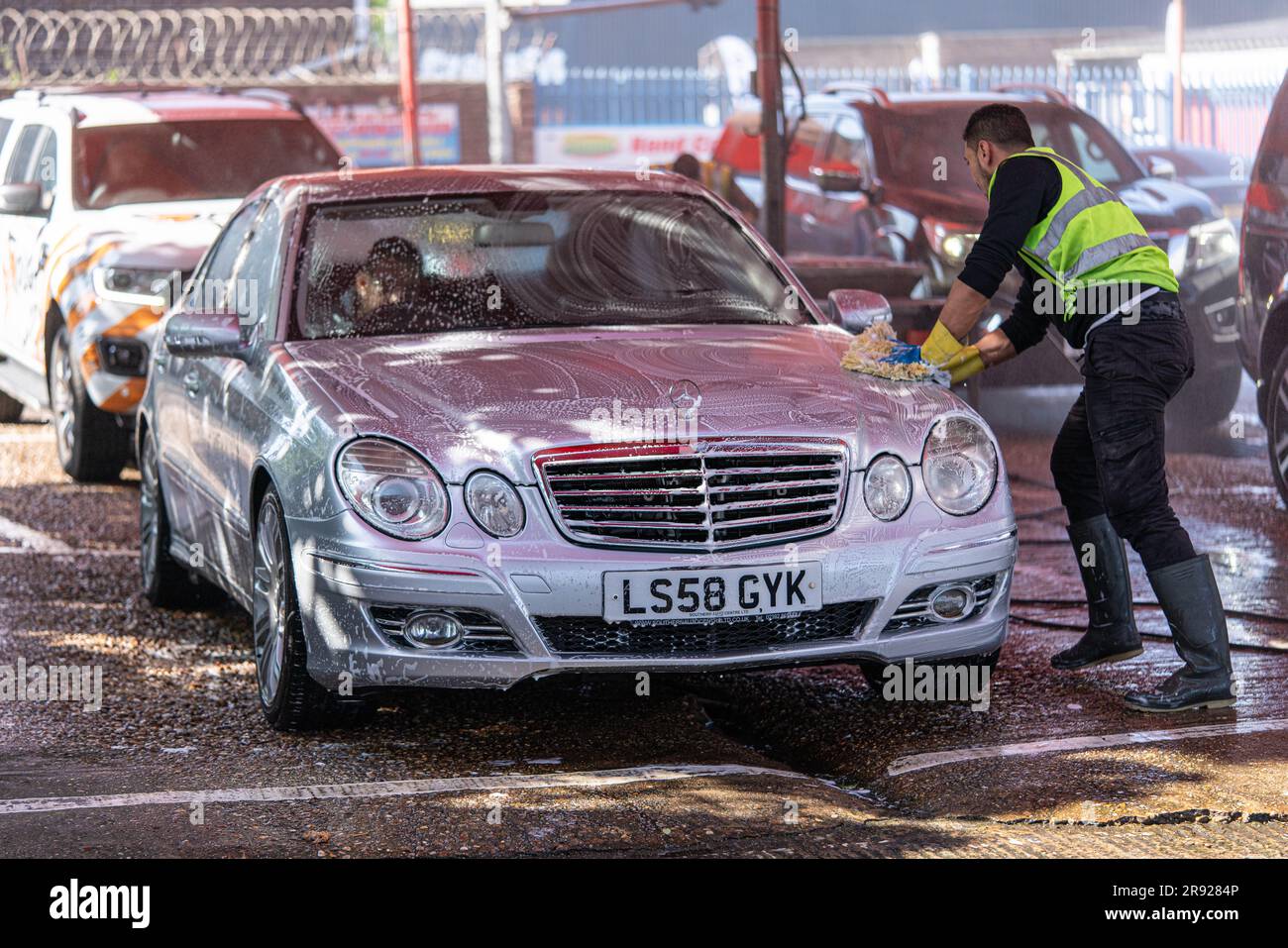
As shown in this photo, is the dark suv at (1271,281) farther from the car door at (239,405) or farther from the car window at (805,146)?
the car window at (805,146)

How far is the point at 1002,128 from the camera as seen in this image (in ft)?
20.7

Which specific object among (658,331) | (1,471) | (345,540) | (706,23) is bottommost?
(1,471)

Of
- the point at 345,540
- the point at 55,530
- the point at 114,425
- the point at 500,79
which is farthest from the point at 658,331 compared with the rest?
the point at 500,79

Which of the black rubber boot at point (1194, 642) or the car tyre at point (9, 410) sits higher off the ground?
the black rubber boot at point (1194, 642)

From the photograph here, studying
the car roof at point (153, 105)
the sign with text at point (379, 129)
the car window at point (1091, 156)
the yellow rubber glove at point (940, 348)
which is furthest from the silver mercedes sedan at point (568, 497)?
the sign with text at point (379, 129)

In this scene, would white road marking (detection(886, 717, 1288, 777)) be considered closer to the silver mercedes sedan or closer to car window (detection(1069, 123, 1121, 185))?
the silver mercedes sedan

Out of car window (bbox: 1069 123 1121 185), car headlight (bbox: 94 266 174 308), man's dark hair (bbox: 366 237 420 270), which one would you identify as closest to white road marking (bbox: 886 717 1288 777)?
man's dark hair (bbox: 366 237 420 270)

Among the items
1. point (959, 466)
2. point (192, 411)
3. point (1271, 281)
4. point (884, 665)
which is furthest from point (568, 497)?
point (1271, 281)

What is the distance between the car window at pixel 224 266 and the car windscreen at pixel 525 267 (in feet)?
2.38

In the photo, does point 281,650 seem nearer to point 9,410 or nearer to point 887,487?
point 887,487

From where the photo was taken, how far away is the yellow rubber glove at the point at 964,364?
6312 mm

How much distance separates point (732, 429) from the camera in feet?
18.7
